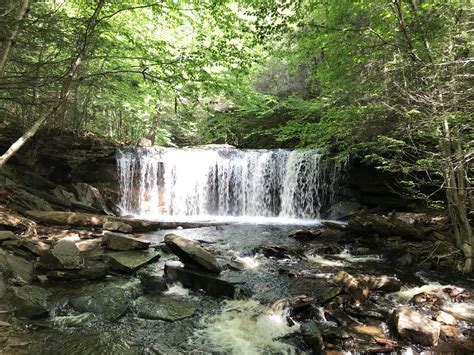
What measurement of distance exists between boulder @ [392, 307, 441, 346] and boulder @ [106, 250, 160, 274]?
184 inches

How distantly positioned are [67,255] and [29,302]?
1.64 m

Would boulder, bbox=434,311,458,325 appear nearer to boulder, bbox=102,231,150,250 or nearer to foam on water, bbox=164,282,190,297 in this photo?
foam on water, bbox=164,282,190,297

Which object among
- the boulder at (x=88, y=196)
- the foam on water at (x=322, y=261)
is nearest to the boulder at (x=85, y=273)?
the foam on water at (x=322, y=261)

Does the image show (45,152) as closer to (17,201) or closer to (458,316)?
(17,201)

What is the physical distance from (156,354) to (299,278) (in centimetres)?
336

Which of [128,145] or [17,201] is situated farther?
[128,145]

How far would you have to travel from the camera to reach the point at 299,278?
6492 millimetres

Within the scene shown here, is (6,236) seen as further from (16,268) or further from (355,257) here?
(355,257)

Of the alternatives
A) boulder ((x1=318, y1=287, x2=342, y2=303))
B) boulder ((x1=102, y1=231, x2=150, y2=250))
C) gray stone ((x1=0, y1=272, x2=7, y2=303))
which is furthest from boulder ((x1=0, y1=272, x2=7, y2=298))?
boulder ((x1=318, y1=287, x2=342, y2=303))

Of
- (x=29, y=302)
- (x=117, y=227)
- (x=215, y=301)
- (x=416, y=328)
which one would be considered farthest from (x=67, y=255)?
(x=416, y=328)

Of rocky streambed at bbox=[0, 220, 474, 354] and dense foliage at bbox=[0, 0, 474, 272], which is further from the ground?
dense foliage at bbox=[0, 0, 474, 272]

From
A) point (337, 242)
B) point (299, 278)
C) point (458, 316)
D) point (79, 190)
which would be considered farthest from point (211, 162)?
point (458, 316)

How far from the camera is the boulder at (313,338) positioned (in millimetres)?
4018

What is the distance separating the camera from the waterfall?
49.9 ft
